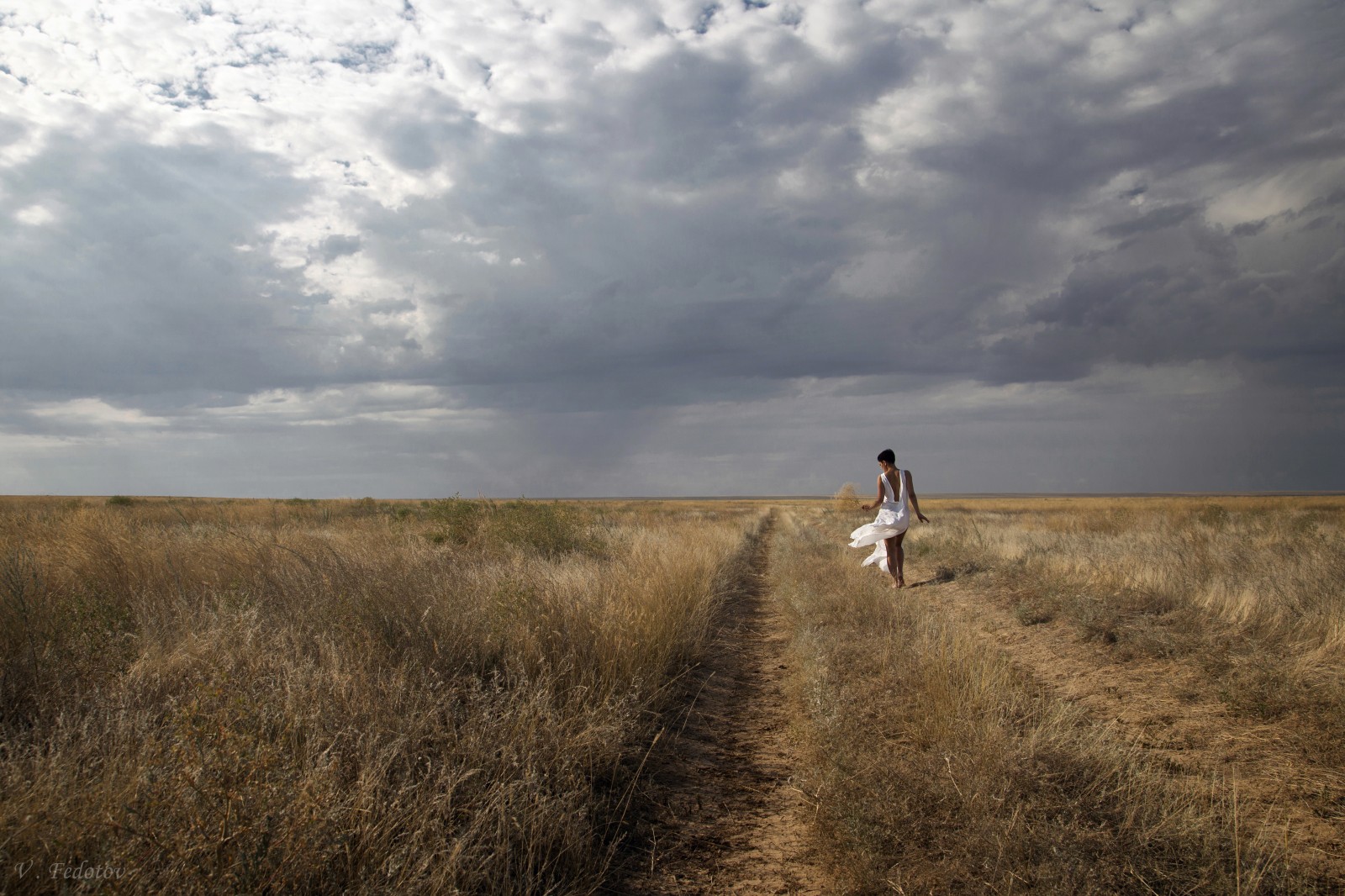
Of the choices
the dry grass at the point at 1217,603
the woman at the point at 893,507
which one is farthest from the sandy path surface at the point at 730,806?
the woman at the point at 893,507

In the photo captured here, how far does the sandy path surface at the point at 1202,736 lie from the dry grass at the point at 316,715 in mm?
3431

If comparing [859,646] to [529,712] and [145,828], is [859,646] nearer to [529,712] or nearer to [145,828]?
[529,712]

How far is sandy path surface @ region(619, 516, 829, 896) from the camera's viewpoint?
3217 millimetres

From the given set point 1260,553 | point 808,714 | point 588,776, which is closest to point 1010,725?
point 808,714

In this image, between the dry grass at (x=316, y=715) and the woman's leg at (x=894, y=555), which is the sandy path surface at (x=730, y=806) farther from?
the woman's leg at (x=894, y=555)

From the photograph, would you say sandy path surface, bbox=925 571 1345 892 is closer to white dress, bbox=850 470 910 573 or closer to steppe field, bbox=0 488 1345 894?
steppe field, bbox=0 488 1345 894

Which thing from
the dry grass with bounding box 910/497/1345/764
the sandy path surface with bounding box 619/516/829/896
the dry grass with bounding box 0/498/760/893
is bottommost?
the sandy path surface with bounding box 619/516/829/896

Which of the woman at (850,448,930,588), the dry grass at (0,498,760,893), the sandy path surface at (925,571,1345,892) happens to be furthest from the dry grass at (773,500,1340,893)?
the woman at (850,448,930,588)

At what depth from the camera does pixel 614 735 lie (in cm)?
422

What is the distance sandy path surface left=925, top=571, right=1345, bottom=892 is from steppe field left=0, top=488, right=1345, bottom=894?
0.03 meters

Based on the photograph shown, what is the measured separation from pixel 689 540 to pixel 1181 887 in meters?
13.3

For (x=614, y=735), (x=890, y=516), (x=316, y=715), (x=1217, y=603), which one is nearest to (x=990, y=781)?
(x=614, y=735)

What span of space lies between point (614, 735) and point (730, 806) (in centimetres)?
84

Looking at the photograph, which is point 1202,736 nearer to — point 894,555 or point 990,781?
point 990,781
